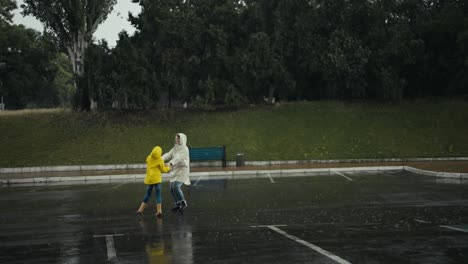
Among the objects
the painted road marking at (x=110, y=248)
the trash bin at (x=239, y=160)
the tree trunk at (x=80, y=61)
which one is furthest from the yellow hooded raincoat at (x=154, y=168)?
the tree trunk at (x=80, y=61)

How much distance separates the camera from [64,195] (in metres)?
15.8

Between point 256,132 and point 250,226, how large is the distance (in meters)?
22.1

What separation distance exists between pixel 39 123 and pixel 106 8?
10672 millimetres

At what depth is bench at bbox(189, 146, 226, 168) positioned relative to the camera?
25.8m

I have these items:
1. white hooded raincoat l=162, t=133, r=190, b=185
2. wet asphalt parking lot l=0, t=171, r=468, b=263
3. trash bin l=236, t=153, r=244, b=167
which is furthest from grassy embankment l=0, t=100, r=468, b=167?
white hooded raincoat l=162, t=133, r=190, b=185

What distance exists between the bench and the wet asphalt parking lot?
9.13 metres

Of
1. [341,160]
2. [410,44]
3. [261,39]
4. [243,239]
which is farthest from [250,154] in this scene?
[243,239]

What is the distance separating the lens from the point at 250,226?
917 centimetres

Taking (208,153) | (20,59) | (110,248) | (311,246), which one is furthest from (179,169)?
(20,59)

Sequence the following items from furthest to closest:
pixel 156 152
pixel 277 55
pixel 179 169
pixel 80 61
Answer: pixel 80 61 < pixel 277 55 < pixel 179 169 < pixel 156 152

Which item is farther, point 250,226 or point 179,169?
point 179,169

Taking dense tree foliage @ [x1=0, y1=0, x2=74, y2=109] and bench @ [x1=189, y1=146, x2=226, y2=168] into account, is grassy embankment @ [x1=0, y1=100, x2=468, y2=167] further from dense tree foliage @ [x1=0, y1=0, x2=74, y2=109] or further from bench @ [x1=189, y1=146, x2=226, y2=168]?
dense tree foliage @ [x1=0, y1=0, x2=74, y2=109]

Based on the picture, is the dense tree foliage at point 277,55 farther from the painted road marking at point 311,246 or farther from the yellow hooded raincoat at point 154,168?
the painted road marking at point 311,246

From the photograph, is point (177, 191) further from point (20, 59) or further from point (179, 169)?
point (20, 59)
